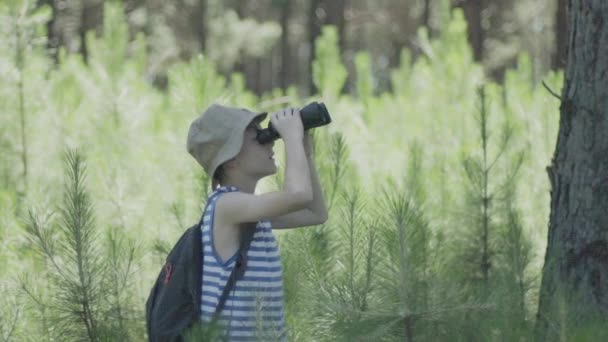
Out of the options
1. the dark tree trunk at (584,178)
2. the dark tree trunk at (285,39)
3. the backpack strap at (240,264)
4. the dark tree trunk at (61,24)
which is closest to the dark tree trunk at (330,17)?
the dark tree trunk at (61,24)

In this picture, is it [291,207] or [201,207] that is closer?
[291,207]

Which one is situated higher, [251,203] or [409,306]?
[251,203]

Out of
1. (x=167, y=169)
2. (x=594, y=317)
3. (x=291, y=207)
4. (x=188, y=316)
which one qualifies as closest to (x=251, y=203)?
(x=291, y=207)

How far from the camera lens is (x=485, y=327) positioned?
246cm

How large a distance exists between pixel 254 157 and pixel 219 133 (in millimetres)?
125

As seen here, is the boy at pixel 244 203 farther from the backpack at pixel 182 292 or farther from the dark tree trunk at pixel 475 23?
the dark tree trunk at pixel 475 23

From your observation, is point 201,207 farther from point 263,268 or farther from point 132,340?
point 263,268

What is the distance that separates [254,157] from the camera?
2.88m

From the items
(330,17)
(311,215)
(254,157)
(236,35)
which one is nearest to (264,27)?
(236,35)

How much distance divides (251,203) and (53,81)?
154 inches

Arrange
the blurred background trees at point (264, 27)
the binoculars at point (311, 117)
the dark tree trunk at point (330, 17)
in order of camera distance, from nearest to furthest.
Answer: the binoculars at point (311, 117)
the dark tree trunk at point (330, 17)
the blurred background trees at point (264, 27)

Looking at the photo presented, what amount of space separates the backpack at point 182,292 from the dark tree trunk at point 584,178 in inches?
36.5

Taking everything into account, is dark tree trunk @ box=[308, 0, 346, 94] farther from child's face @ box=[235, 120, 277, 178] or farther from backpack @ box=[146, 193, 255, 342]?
backpack @ box=[146, 193, 255, 342]

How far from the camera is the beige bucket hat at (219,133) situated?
2.83 metres
